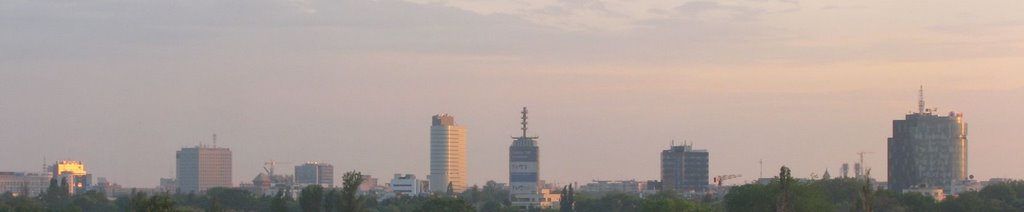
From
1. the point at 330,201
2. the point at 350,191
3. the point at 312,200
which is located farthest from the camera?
the point at 330,201

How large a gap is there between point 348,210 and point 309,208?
15.6 m

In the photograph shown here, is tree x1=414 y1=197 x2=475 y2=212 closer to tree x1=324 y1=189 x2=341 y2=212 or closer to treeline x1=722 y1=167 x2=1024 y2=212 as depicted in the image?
tree x1=324 y1=189 x2=341 y2=212

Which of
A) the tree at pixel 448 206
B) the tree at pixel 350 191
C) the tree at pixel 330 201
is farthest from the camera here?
the tree at pixel 330 201

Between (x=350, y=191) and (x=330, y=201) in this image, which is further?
(x=330, y=201)

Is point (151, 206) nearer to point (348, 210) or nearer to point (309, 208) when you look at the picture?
point (348, 210)

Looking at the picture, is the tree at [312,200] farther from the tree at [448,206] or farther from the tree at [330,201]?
the tree at [448,206]

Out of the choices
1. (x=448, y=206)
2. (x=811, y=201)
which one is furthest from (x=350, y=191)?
(x=811, y=201)

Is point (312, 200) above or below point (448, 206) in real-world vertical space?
above

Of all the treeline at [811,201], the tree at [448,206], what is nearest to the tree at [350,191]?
the tree at [448,206]

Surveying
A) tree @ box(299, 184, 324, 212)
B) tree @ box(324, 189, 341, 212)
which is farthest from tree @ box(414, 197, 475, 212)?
tree @ box(299, 184, 324, 212)

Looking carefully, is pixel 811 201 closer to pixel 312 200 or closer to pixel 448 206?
pixel 448 206

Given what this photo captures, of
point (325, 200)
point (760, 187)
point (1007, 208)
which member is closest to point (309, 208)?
point (325, 200)

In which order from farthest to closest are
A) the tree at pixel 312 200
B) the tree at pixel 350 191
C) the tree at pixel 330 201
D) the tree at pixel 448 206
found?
the tree at pixel 330 201 → the tree at pixel 312 200 → the tree at pixel 448 206 → the tree at pixel 350 191

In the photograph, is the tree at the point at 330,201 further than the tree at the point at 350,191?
Yes
